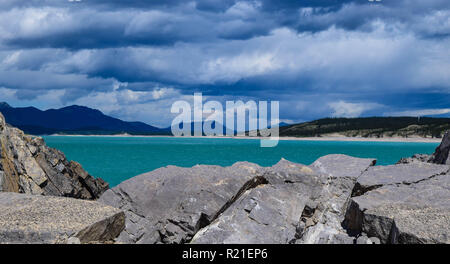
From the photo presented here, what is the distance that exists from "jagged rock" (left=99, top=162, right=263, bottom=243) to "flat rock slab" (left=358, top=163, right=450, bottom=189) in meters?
3.91

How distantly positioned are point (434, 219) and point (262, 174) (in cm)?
697

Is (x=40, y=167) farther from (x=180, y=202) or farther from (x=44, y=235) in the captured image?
(x=44, y=235)

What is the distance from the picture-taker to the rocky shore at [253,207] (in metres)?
10.8

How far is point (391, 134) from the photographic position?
191 m

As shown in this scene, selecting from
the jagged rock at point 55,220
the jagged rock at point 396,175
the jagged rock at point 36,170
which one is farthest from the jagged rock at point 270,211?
the jagged rock at point 36,170

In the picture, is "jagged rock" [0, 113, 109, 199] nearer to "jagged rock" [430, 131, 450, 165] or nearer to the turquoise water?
"jagged rock" [430, 131, 450, 165]

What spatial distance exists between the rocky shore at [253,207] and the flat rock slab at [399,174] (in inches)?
1.2

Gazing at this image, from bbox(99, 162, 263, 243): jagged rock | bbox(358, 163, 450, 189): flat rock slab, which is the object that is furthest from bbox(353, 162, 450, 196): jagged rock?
bbox(99, 162, 263, 243): jagged rock

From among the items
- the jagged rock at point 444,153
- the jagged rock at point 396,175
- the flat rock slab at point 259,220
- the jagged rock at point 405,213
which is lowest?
the flat rock slab at point 259,220

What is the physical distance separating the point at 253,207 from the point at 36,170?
1126 cm

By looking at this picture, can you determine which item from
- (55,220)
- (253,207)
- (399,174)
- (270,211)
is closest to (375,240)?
(270,211)

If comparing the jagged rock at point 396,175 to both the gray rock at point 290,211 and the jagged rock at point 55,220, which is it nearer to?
the gray rock at point 290,211

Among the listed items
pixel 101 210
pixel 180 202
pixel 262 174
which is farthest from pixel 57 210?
pixel 262 174
